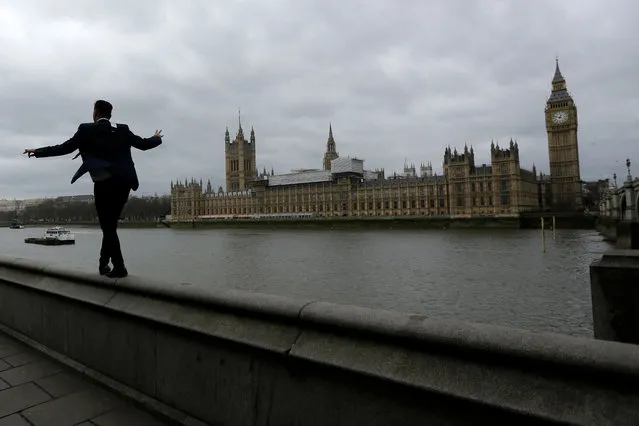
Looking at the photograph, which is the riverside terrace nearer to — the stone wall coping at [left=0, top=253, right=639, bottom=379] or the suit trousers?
the stone wall coping at [left=0, top=253, right=639, bottom=379]

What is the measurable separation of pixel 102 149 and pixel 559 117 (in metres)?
94.2

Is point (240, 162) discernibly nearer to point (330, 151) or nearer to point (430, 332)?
point (330, 151)

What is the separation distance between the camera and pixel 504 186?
249ft

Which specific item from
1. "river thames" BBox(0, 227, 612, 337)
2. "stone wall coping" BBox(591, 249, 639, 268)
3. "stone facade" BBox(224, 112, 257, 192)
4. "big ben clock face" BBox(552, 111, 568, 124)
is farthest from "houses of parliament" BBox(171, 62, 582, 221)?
"stone wall coping" BBox(591, 249, 639, 268)

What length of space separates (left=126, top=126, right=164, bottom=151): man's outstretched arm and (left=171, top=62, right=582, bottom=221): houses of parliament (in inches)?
2802

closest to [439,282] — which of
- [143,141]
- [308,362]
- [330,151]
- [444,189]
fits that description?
[143,141]

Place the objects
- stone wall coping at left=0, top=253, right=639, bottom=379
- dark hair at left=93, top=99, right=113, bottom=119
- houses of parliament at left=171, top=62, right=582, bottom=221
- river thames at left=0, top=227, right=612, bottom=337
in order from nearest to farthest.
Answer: stone wall coping at left=0, top=253, right=639, bottom=379 < dark hair at left=93, top=99, right=113, bottom=119 < river thames at left=0, top=227, right=612, bottom=337 < houses of parliament at left=171, top=62, right=582, bottom=221

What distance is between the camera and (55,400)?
2.75 m

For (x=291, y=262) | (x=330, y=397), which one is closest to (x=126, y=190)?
(x=330, y=397)

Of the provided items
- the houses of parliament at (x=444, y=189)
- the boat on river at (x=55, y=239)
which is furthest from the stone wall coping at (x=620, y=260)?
the houses of parliament at (x=444, y=189)

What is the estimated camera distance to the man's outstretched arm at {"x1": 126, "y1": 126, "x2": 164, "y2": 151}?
136 inches

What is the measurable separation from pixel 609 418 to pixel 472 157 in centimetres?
8614

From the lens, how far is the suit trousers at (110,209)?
3.34 metres

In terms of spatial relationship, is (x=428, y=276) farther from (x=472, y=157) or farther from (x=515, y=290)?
(x=472, y=157)
